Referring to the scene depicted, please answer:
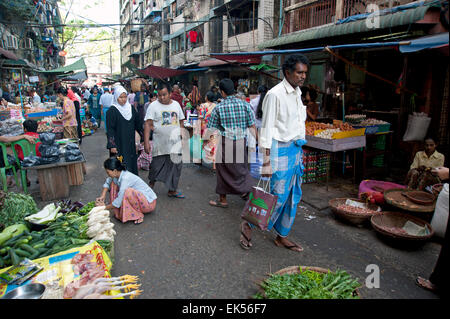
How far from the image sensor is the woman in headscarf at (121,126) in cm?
521

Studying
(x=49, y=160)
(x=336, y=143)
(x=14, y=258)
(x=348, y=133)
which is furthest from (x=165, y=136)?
(x=348, y=133)

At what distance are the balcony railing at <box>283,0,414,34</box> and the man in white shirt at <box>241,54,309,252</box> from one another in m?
6.34

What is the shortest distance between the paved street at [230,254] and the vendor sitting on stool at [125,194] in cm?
18

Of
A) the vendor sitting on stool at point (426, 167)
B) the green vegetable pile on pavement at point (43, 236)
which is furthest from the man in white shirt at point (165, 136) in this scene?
the vendor sitting on stool at point (426, 167)

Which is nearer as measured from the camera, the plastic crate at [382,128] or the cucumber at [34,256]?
the cucumber at [34,256]

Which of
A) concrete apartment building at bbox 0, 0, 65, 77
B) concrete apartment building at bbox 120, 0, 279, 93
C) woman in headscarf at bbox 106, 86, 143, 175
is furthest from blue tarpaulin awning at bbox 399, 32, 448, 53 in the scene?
concrete apartment building at bbox 0, 0, 65, 77

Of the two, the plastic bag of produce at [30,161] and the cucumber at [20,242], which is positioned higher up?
the plastic bag of produce at [30,161]

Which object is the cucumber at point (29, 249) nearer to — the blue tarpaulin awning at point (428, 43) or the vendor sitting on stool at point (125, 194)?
the vendor sitting on stool at point (125, 194)

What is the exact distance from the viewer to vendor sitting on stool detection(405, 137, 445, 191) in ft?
15.8

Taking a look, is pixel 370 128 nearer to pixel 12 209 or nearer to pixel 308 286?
pixel 308 286

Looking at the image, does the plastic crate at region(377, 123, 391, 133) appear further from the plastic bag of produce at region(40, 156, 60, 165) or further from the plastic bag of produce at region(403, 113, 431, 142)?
the plastic bag of produce at region(40, 156, 60, 165)

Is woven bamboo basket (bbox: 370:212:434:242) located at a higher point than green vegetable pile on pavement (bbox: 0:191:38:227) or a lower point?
lower
